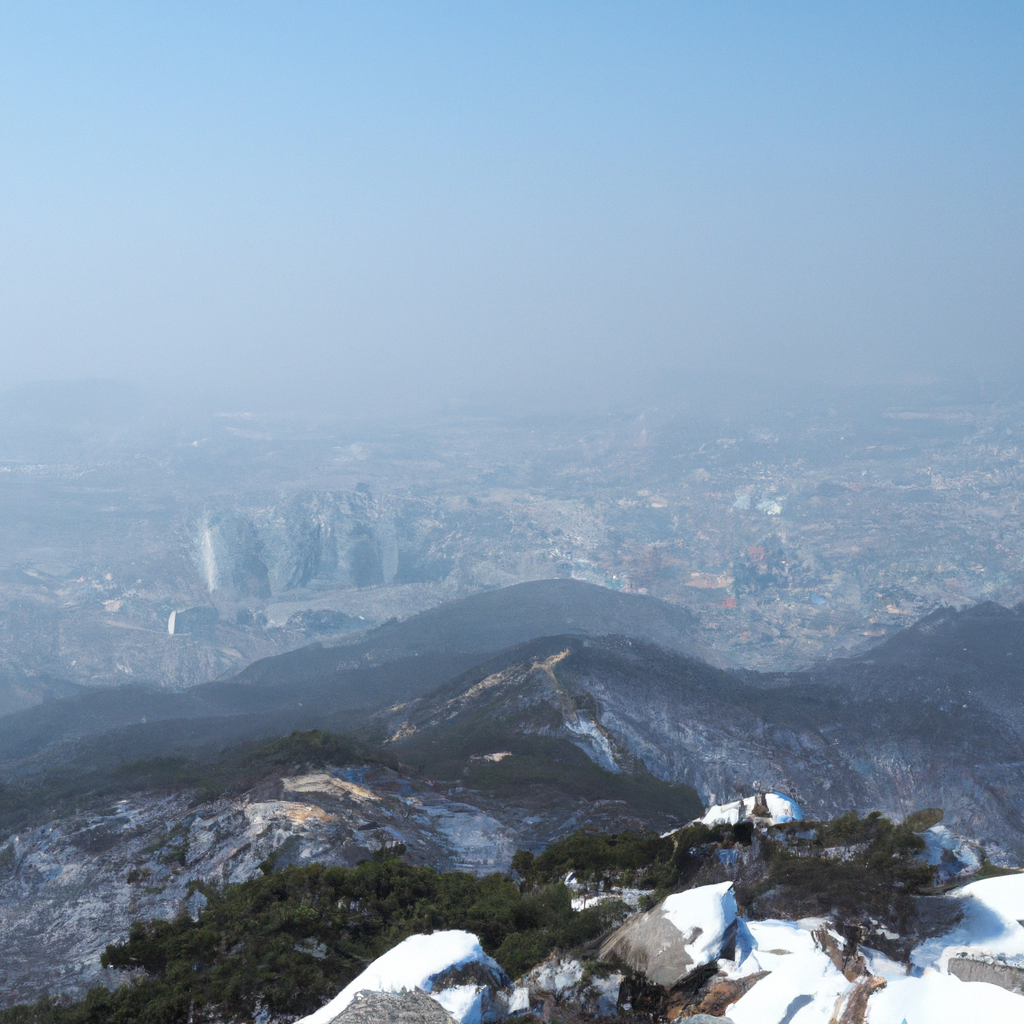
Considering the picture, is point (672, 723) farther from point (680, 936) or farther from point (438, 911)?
point (680, 936)

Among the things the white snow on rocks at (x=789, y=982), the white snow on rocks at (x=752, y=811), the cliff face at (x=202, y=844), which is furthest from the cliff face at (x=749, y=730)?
the white snow on rocks at (x=789, y=982)

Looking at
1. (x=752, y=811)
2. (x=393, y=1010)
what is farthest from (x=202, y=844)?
(x=393, y=1010)

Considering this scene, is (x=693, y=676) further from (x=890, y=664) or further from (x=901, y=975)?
(x=901, y=975)

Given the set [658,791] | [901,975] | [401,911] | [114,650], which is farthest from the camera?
[114,650]

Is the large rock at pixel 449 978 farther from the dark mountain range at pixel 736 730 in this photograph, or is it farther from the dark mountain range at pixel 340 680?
the dark mountain range at pixel 340 680

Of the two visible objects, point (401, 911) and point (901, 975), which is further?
point (401, 911)

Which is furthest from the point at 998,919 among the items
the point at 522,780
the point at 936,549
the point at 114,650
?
the point at 936,549
